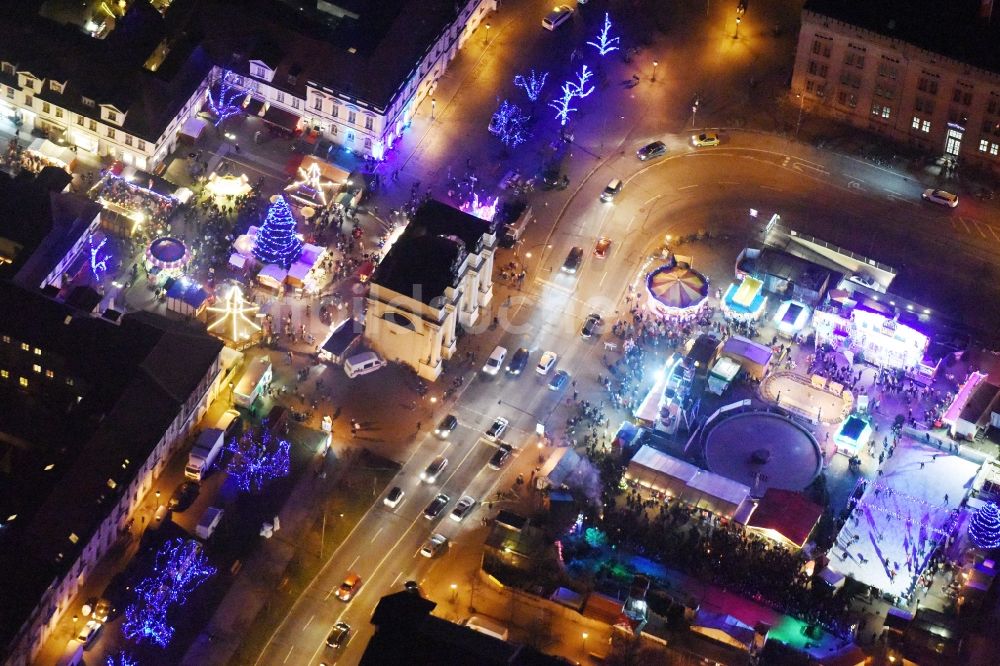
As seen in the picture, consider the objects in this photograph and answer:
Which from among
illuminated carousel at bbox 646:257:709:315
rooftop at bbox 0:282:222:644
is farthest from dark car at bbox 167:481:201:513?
illuminated carousel at bbox 646:257:709:315

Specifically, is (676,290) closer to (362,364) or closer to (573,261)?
(573,261)

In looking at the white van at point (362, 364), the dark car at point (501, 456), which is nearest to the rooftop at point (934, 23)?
the dark car at point (501, 456)

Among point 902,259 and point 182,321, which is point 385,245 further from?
point 902,259

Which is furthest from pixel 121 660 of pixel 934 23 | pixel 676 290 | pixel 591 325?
pixel 934 23

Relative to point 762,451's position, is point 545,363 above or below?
below

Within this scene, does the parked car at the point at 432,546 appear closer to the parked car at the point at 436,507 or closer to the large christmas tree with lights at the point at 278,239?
the parked car at the point at 436,507

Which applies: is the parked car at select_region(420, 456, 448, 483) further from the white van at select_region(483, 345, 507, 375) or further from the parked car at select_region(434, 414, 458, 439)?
the white van at select_region(483, 345, 507, 375)

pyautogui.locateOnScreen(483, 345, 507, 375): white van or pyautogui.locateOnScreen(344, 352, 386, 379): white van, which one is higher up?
pyautogui.locateOnScreen(483, 345, 507, 375): white van
